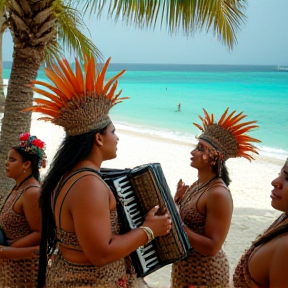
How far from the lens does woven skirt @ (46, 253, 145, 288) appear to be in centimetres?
242

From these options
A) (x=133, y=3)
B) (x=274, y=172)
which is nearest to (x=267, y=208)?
(x=274, y=172)

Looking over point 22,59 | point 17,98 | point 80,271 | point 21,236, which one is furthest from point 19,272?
point 22,59

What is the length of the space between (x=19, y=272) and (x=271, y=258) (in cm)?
A: 203

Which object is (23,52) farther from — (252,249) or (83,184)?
(252,249)

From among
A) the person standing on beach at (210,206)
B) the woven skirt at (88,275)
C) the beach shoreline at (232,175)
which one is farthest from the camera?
the beach shoreline at (232,175)

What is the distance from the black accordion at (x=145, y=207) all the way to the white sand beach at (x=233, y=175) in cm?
165

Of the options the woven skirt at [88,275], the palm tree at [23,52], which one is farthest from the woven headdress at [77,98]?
the palm tree at [23,52]

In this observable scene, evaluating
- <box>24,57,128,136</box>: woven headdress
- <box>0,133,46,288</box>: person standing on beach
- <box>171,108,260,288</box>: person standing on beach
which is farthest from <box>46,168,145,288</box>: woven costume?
<box>171,108,260,288</box>: person standing on beach

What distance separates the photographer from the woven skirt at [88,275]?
2422 millimetres

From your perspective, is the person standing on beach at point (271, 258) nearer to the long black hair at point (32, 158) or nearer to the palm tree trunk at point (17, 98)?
the long black hair at point (32, 158)

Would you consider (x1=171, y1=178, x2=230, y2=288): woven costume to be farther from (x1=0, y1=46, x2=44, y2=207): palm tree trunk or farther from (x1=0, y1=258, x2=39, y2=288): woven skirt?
(x1=0, y1=46, x2=44, y2=207): palm tree trunk

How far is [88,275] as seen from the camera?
95.1 inches

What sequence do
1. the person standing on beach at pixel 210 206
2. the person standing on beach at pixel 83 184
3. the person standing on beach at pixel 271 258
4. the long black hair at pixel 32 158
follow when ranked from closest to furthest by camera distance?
the person standing on beach at pixel 271 258
the person standing on beach at pixel 83 184
the person standing on beach at pixel 210 206
the long black hair at pixel 32 158

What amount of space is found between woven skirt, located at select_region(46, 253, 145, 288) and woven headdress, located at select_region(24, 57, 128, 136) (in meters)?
0.79
